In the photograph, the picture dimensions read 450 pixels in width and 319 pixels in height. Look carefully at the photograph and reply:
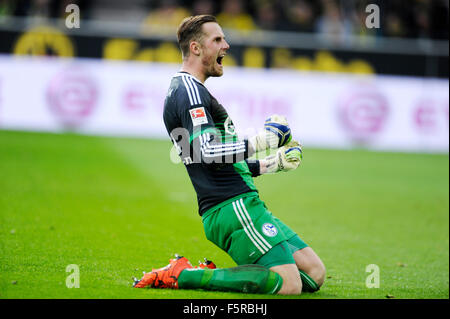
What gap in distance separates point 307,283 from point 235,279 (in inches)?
28.6

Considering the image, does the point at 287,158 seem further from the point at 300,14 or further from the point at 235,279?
the point at 300,14

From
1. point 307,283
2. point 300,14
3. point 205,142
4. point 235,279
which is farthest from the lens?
point 300,14

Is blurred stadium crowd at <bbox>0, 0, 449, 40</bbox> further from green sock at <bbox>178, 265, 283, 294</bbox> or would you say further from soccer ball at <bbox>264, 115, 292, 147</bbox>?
green sock at <bbox>178, 265, 283, 294</bbox>

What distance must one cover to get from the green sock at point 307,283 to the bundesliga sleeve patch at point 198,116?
1602 millimetres

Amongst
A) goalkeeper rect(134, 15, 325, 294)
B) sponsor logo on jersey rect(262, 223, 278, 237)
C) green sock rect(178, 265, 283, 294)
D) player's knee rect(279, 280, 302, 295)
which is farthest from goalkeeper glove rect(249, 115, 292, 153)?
player's knee rect(279, 280, 302, 295)

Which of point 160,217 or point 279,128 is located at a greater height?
point 279,128

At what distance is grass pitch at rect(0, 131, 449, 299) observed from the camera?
612 cm

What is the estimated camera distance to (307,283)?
18.6ft

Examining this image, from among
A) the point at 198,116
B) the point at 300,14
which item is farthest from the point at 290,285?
the point at 300,14

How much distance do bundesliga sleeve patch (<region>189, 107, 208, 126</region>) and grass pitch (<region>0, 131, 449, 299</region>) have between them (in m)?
1.39

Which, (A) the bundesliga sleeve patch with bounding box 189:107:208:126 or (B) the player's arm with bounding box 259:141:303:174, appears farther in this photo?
(B) the player's arm with bounding box 259:141:303:174

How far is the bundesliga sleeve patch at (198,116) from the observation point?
523cm

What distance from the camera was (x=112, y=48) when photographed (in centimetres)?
1761
